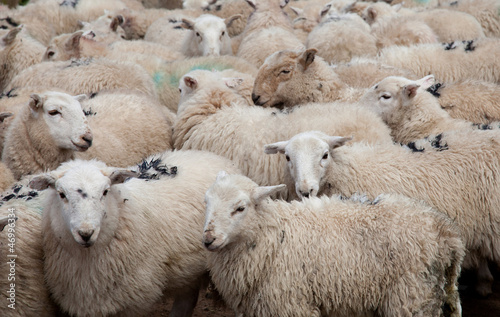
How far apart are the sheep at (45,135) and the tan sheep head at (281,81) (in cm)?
185

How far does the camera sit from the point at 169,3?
1372 cm

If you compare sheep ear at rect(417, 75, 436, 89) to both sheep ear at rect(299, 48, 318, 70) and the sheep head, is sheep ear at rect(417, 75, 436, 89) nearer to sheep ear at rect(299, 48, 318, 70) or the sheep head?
sheep ear at rect(299, 48, 318, 70)

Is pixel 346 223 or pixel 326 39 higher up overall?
pixel 346 223

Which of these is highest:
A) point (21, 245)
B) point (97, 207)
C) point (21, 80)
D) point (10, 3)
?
point (97, 207)

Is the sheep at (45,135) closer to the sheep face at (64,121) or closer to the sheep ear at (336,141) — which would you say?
the sheep face at (64,121)

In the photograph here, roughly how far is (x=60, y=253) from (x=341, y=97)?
324cm

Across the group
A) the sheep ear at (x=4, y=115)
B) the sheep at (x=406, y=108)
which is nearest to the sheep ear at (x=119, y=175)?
the sheep ear at (x=4, y=115)

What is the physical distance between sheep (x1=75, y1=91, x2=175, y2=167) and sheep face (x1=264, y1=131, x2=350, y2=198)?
1.48 meters

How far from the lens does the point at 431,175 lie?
4.77 meters

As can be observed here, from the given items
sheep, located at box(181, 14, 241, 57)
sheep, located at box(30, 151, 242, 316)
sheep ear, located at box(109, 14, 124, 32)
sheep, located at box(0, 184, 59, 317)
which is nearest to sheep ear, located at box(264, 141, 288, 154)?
sheep, located at box(30, 151, 242, 316)

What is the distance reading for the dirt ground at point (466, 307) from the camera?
517 cm

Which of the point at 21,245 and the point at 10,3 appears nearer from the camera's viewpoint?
the point at 21,245

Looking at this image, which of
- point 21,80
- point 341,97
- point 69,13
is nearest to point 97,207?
point 341,97

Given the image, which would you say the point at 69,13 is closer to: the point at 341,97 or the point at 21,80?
the point at 21,80
